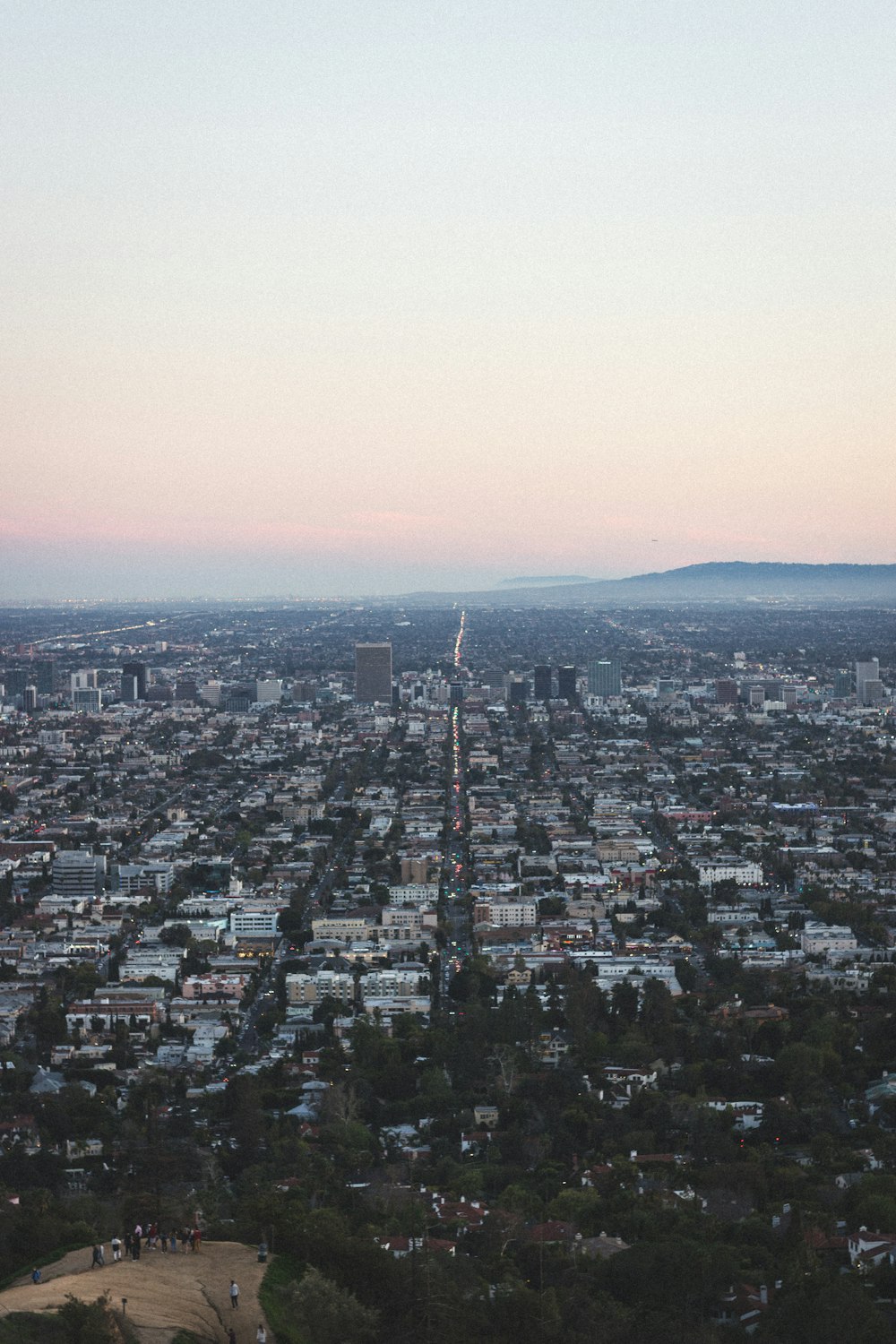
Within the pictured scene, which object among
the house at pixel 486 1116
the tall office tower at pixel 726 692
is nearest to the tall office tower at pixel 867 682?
the tall office tower at pixel 726 692

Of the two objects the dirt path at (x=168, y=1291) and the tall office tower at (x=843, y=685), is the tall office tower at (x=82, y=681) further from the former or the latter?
the dirt path at (x=168, y=1291)

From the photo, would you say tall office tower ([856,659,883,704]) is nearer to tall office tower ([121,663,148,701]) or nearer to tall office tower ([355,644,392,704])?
tall office tower ([355,644,392,704])

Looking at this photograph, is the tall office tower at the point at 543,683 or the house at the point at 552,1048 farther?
the tall office tower at the point at 543,683

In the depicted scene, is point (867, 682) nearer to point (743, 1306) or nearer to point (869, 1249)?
point (869, 1249)

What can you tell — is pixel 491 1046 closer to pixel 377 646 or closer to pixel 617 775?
pixel 617 775

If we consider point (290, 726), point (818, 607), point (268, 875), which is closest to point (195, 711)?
point (290, 726)

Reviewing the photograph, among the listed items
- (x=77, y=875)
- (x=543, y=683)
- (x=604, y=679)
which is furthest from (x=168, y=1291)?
(x=604, y=679)

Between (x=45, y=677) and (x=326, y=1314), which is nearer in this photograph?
(x=326, y=1314)
